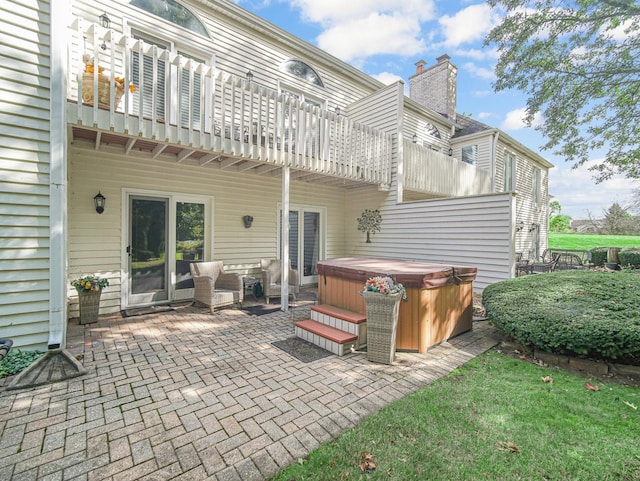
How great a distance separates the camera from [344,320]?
3873 mm

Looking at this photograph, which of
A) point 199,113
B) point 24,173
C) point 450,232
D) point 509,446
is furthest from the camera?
point 450,232

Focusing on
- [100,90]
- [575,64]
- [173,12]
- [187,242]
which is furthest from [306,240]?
[575,64]

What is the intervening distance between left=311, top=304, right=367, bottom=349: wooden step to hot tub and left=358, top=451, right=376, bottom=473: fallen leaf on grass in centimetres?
182

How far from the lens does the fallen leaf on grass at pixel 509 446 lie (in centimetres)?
200

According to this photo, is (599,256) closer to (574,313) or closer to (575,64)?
(575,64)

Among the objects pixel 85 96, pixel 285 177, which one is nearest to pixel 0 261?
pixel 85 96

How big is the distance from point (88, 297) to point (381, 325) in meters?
4.53

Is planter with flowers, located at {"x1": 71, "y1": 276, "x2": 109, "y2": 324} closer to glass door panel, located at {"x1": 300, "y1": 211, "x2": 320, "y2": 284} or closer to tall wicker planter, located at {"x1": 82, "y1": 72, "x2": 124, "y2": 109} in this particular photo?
tall wicker planter, located at {"x1": 82, "y1": 72, "x2": 124, "y2": 109}

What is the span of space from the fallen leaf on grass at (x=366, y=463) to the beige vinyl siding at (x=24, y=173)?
12.4ft

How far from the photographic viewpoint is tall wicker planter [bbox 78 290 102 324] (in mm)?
4562

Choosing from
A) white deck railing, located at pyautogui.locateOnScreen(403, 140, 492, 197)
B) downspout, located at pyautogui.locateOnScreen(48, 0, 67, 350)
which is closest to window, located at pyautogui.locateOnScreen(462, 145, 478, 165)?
white deck railing, located at pyautogui.locateOnScreen(403, 140, 492, 197)

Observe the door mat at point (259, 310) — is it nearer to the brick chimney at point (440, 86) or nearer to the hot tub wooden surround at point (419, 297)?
the hot tub wooden surround at point (419, 297)

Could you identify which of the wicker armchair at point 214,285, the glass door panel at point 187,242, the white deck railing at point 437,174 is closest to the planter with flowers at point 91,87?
the glass door panel at point 187,242

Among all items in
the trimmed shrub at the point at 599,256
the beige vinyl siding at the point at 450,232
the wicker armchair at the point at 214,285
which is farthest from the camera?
the trimmed shrub at the point at 599,256
